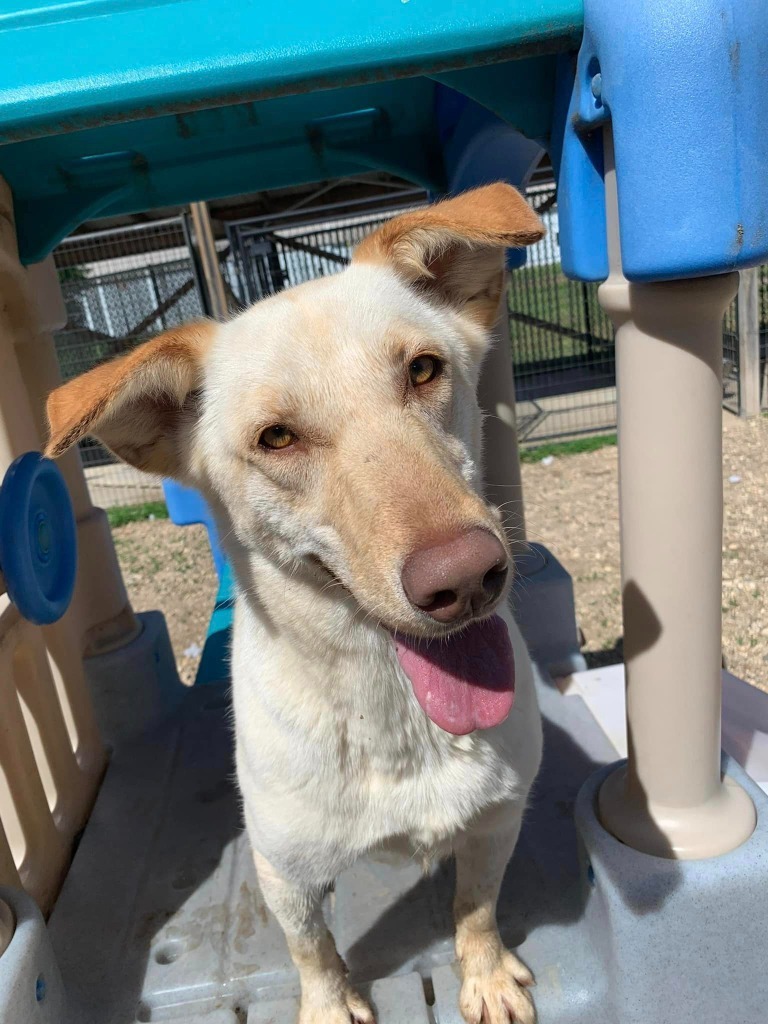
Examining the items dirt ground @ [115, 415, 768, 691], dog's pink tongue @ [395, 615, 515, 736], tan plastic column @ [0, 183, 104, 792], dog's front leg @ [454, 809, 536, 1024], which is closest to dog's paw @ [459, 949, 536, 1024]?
dog's front leg @ [454, 809, 536, 1024]

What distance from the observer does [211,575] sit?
6184 millimetres

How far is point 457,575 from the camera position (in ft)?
3.69

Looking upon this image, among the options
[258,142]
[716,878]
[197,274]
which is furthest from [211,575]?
[716,878]

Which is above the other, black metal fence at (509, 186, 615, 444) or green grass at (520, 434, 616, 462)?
black metal fence at (509, 186, 615, 444)

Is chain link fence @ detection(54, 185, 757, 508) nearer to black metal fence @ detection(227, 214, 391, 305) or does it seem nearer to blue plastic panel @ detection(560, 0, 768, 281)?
black metal fence @ detection(227, 214, 391, 305)

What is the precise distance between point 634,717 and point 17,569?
159 centimetres

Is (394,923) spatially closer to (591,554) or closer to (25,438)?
(25,438)

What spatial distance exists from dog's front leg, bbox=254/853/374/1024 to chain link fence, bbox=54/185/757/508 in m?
6.13

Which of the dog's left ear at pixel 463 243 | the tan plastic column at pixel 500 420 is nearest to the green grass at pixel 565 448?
the tan plastic column at pixel 500 420

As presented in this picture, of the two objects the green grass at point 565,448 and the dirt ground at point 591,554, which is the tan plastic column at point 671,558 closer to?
the dirt ground at point 591,554

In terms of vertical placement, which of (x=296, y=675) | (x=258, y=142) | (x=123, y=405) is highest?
(x=258, y=142)

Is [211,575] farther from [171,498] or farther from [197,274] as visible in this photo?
[197,274]

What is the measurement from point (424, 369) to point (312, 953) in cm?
145

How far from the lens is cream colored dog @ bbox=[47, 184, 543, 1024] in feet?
4.39
